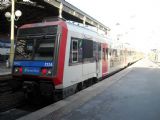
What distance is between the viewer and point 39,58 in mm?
8922

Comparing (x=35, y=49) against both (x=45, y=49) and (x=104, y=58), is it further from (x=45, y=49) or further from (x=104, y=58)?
(x=104, y=58)

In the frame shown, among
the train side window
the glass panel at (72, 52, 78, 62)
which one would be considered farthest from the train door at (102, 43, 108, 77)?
the glass panel at (72, 52, 78, 62)

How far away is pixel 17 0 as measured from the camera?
25.0 meters

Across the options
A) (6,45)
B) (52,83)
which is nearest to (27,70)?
(52,83)

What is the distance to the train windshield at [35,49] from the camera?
8.76 m

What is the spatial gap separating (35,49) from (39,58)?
40 cm

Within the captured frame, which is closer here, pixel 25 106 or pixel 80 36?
pixel 25 106

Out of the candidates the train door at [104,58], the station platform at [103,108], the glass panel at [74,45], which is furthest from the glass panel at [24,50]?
the train door at [104,58]

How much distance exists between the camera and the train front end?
8.48m

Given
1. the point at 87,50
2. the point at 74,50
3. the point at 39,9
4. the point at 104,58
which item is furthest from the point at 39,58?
the point at 39,9

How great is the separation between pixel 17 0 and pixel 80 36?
54.0ft

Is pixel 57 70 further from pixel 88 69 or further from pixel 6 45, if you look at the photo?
pixel 6 45

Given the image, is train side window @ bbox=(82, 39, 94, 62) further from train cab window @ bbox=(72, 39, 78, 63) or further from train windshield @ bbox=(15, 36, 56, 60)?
train windshield @ bbox=(15, 36, 56, 60)

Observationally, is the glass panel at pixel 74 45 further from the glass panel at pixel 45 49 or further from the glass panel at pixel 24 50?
the glass panel at pixel 24 50
